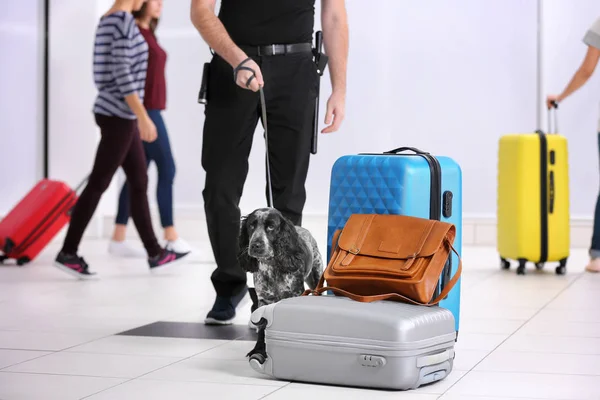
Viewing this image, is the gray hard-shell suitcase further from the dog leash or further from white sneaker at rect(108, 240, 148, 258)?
white sneaker at rect(108, 240, 148, 258)

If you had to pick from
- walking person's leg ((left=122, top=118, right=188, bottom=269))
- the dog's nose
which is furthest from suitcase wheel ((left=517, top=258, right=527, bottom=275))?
the dog's nose

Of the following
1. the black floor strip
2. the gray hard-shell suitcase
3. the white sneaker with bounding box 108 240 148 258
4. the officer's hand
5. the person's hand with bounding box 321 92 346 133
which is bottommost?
the white sneaker with bounding box 108 240 148 258

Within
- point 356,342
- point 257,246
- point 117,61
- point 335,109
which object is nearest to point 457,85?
point 117,61

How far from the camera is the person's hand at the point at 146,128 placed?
16.7 feet

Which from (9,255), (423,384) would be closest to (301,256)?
(423,384)

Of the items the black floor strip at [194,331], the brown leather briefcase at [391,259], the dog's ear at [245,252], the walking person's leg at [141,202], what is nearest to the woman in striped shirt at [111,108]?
the walking person's leg at [141,202]

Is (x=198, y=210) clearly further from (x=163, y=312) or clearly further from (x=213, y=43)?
(x=213, y=43)

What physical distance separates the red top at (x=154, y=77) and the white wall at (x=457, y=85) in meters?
0.96

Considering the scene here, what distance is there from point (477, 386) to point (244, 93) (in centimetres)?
123

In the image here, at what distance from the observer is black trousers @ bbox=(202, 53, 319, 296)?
3.25m

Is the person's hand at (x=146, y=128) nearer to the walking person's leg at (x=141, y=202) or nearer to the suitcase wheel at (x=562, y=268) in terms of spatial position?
the walking person's leg at (x=141, y=202)

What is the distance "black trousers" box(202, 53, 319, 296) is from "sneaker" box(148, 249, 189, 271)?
2028mm

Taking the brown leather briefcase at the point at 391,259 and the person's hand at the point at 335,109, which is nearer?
the brown leather briefcase at the point at 391,259

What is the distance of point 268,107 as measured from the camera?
10.7ft
